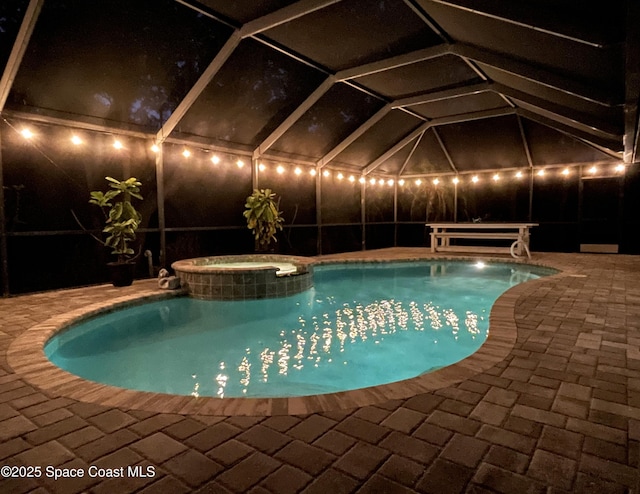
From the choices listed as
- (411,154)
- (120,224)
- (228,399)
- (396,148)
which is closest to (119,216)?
(120,224)

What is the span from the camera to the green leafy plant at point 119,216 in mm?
6082

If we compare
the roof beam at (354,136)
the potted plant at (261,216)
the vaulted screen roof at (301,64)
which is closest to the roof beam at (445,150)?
the vaulted screen roof at (301,64)

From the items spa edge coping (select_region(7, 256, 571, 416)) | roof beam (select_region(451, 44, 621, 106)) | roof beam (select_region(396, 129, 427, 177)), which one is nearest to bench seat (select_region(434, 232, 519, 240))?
roof beam (select_region(396, 129, 427, 177))

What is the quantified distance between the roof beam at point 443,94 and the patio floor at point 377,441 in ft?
22.4

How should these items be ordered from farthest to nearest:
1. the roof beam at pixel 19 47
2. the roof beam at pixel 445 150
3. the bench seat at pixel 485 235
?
the roof beam at pixel 445 150 → the bench seat at pixel 485 235 → the roof beam at pixel 19 47

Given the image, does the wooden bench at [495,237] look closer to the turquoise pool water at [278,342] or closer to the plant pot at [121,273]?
the turquoise pool water at [278,342]

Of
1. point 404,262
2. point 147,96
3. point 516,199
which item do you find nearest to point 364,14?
point 147,96

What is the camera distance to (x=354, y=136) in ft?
33.8

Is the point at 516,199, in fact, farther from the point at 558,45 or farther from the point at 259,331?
the point at 259,331

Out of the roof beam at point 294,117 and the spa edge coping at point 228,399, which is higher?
the roof beam at point 294,117

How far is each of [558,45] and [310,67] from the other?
14.8 feet

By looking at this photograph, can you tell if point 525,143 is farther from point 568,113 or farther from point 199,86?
point 199,86

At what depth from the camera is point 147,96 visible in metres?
6.54

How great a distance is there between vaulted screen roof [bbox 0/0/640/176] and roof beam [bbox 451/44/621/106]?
1 cm
